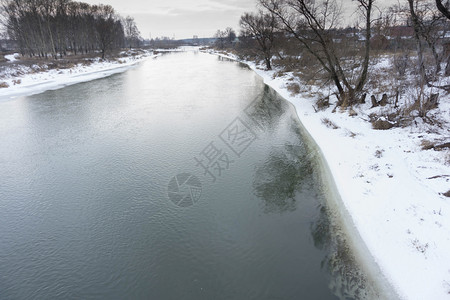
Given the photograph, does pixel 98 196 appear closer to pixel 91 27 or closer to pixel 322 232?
pixel 322 232

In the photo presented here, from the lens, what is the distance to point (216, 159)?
11.4 meters

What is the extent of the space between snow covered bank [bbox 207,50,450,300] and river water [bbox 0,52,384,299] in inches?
28.5

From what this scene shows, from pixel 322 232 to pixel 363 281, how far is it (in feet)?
5.29

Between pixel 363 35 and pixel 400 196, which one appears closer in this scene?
pixel 400 196

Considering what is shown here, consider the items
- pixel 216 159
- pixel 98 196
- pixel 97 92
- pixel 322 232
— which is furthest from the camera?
pixel 97 92

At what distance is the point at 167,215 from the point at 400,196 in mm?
6498

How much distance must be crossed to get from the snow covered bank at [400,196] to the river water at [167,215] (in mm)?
725

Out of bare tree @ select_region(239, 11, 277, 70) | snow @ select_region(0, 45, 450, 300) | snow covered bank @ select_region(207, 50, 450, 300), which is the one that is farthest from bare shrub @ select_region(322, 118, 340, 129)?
bare tree @ select_region(239, 11, 277, 70)

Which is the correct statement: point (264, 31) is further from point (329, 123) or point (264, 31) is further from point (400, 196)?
point (400, 196)

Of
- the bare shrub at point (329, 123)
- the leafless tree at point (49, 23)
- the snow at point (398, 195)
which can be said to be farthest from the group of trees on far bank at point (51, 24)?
the snow at point (398, 195)

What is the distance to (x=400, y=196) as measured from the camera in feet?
24.4

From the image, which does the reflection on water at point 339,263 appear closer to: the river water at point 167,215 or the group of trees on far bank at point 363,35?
the river water at point 167,215

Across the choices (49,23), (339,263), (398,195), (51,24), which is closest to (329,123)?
(398,195)

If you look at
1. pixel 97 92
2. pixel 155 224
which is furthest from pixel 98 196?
Result: pixel 97 92
